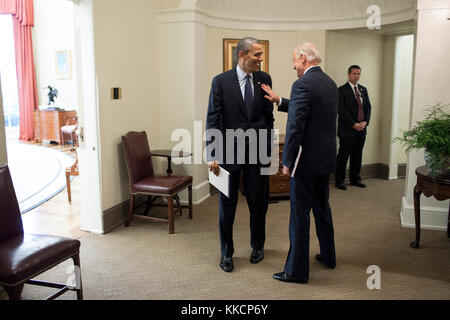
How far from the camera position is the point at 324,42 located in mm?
6172

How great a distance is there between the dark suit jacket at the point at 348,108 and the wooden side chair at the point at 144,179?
2.80 metres

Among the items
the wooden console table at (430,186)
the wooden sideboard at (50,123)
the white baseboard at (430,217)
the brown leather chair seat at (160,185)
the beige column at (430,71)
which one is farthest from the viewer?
the wooden sideboard at (50,123)

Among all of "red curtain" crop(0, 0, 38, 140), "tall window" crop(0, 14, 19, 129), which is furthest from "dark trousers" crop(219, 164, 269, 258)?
"tall window" crop(0, 14, 19, 129)

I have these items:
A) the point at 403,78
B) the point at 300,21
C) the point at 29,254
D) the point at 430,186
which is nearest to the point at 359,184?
the point at 403,78

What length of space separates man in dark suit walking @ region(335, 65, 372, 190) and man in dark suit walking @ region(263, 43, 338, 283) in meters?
3.22

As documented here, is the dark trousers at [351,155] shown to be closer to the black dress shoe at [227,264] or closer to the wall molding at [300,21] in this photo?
the wall molding at [300,21]

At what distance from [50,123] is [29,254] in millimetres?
8550

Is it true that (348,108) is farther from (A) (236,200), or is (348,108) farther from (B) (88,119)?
(B) (88,119)

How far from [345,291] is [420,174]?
54.0 inches

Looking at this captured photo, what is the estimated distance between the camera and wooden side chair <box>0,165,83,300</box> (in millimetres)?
2318

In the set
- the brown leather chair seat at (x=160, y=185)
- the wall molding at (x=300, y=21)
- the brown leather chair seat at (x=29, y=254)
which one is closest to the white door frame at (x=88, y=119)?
the brown leather chair seat at (x=160, y=185)

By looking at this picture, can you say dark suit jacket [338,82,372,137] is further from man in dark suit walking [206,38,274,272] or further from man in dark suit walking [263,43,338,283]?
man in dark suit walking [263,43,338,283]

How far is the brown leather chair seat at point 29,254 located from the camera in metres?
2.31

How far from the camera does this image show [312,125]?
3.01 m
